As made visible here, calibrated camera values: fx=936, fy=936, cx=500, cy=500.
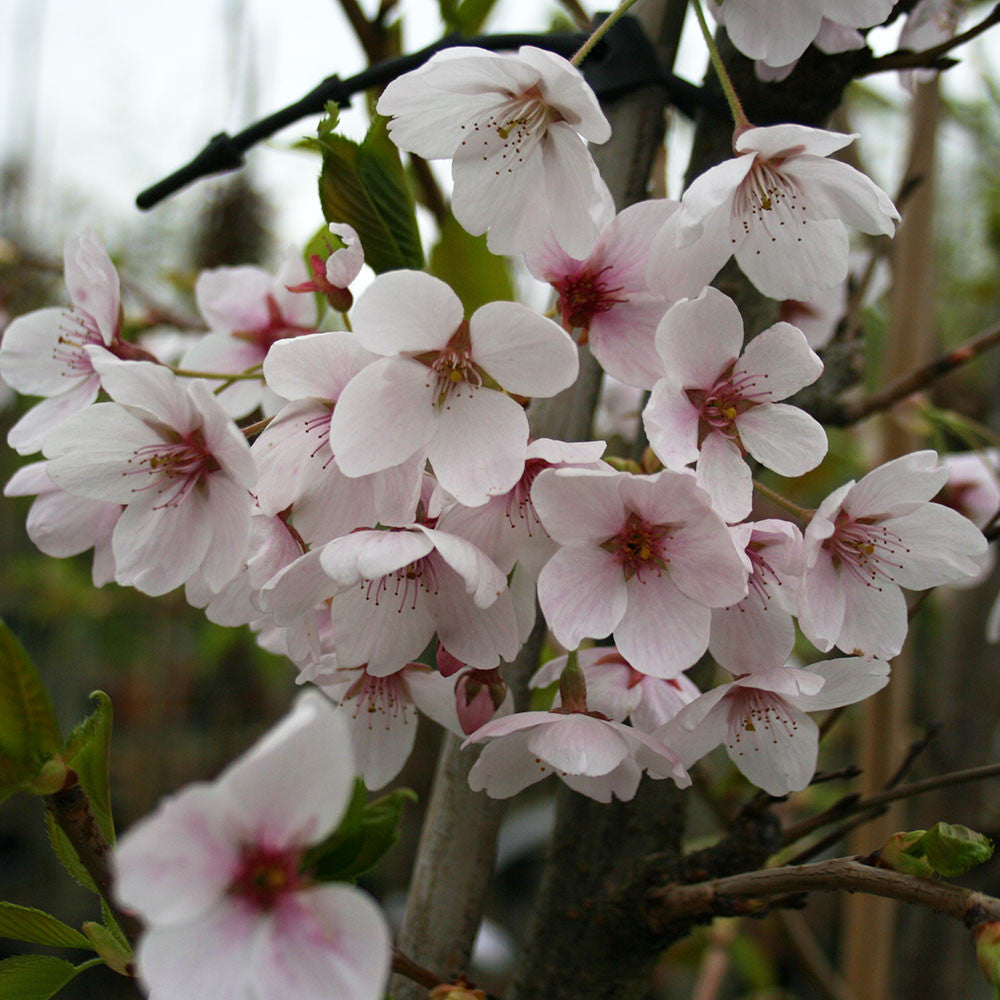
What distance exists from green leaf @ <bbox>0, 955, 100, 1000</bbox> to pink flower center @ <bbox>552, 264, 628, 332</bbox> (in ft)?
1.14

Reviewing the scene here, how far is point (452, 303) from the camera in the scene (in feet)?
1.30

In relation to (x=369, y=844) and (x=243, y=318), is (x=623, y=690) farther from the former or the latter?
(x=243, y=318)

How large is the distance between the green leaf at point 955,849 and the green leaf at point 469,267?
A: 41 centimetres

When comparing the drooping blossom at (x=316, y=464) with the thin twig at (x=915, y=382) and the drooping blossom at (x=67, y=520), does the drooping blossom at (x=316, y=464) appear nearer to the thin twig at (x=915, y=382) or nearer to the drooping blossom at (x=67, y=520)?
the drooping blossom at (x=67, y=520)

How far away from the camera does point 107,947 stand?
36 centimetres

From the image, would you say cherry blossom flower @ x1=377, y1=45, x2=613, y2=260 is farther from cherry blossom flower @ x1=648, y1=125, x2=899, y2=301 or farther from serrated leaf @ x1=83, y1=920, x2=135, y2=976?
serrated leaf @ x1=83, y1=920, x2=135, y2=976

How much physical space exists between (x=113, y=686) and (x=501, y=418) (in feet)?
14.7

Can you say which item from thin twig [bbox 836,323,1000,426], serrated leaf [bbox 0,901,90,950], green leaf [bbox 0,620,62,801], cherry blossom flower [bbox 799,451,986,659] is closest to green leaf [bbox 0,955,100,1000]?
serrated leaf [bbox 0,901,90,950]

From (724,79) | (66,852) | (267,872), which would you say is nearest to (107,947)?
(66,852)

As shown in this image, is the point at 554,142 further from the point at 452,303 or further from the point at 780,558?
the point at 780,558

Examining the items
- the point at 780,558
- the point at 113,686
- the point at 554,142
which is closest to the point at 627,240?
the point at 554,142

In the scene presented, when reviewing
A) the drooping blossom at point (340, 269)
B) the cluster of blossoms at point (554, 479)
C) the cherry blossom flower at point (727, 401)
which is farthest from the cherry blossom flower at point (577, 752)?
the drooping blossom at point (340, 269)

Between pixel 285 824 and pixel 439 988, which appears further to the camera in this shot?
pixel 439 988

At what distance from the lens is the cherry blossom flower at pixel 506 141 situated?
42 cm
